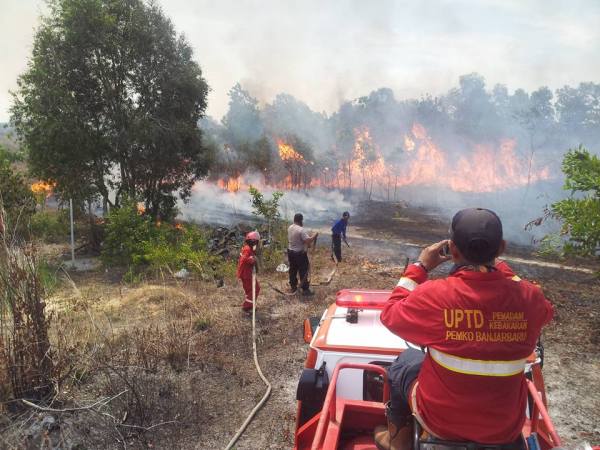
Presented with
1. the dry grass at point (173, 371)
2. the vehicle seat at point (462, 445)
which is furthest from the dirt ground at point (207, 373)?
the vehicle seat at point (462, 445)

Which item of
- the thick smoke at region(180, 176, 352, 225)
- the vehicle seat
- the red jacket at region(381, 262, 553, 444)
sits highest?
the red jacket at region(381, 262, 553, 444)

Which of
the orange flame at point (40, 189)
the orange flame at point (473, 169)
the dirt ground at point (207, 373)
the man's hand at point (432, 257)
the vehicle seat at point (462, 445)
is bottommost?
the dirt ground at point (207, 373)

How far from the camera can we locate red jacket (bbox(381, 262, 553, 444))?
174 cm

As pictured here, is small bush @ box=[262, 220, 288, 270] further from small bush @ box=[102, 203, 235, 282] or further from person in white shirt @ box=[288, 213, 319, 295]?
person in white shirt @ box=[288, 213, 319, 295]

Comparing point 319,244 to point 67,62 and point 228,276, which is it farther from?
point 67,62

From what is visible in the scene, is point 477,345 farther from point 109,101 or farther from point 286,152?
point 286,152

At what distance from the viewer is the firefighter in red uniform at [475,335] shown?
1744 millimetres

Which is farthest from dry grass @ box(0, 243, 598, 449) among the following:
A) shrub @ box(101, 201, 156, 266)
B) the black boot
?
shrub @ box(101, 201, 156, 266)

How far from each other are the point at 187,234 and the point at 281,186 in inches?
1354

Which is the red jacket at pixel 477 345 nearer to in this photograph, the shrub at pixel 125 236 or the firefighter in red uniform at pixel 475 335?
the firefighter in red uniform at pixel 475 335

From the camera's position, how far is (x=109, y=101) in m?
16.1

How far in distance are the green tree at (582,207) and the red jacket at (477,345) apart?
19.5 ft

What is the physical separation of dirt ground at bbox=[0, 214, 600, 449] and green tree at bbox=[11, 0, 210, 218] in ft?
23.7

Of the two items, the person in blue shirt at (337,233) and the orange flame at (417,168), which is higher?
the orange flame at (417,168)
